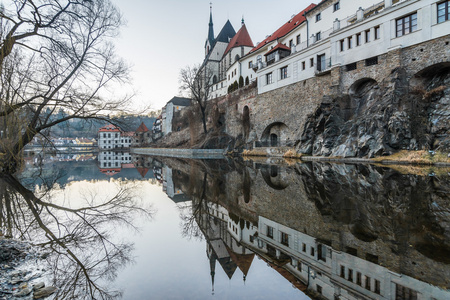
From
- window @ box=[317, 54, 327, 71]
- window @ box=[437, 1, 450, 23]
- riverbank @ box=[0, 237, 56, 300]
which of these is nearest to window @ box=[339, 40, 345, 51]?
window @ box=[317, 54, 327, 71]

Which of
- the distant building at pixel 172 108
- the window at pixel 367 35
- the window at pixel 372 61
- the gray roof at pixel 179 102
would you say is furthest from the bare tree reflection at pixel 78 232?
the gray roof at pixel 179 102

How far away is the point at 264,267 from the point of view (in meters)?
3.52

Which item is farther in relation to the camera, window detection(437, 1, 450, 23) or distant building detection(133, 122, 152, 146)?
distant building detection(133, 122, 152, 146)

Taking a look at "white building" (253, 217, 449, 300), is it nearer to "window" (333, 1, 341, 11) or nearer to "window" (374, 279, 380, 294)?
"window" (374, 279, 380, 294)

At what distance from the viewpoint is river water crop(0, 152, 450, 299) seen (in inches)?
116

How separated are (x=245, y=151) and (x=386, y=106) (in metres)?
18.2

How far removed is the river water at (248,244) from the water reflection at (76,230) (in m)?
0.02

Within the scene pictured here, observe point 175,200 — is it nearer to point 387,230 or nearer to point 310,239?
point 310,239

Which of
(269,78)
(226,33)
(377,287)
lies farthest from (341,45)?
(226,33)

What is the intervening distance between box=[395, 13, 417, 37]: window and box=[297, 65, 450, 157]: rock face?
291 centimetres

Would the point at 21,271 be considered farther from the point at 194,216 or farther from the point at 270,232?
the point at 270,232

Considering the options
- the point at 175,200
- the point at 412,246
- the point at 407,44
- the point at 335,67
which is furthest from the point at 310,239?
the point at 335,67

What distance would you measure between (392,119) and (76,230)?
19064 millimetres

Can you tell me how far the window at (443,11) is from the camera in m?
17.4
